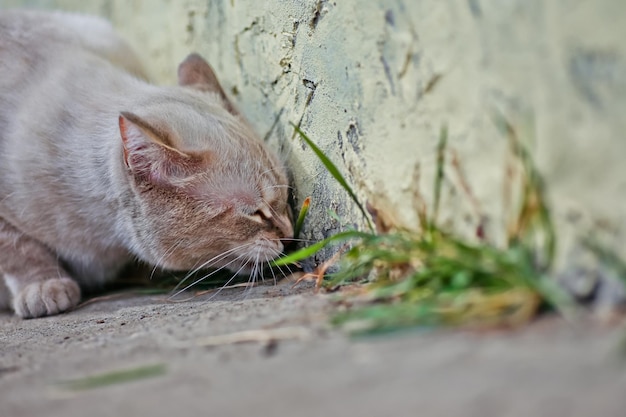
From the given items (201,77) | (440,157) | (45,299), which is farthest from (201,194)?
(440,157)

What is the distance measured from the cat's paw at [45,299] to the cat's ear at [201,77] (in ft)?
2.63

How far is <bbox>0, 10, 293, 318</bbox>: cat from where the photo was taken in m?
2.03

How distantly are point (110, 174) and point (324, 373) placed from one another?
1241mm

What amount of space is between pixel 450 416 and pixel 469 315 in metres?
0.28

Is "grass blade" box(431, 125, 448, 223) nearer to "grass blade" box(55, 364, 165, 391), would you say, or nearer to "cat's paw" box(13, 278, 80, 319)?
"grass blade" box(55, 364, 165, 391)

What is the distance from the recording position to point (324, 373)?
3.60 feet

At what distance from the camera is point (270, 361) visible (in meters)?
1.19

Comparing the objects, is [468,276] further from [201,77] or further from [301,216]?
[201,77]

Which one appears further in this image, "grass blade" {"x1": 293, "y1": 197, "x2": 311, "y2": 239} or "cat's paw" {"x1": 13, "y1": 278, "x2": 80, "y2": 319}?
"cat's paw" {"x1": 13, "y1": 278, "x2": 80, "y2": 319}

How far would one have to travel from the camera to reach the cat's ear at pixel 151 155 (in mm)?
1896

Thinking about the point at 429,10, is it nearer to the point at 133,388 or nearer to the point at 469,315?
the point at 469,315

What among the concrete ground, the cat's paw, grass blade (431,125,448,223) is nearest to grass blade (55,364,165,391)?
the concrete ground

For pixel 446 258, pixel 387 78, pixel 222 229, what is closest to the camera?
pixel 446 258

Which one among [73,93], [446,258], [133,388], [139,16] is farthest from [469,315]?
[139,16]
